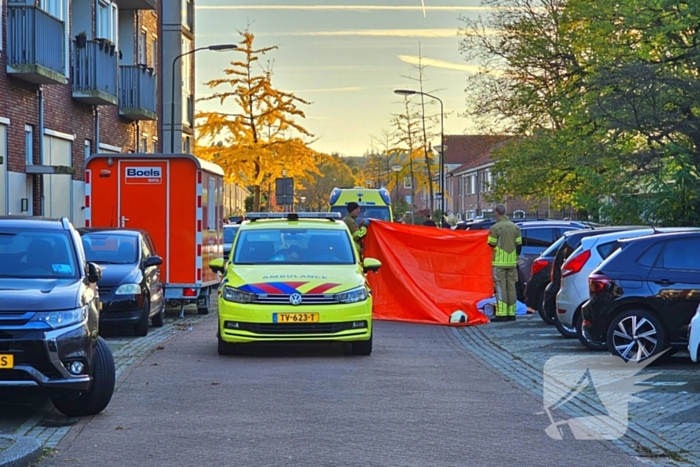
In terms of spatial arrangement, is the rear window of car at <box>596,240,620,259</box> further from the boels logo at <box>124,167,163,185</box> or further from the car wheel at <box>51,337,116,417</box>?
the boels logo at <box>124,167,163,185</box>

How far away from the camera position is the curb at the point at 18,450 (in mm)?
7367

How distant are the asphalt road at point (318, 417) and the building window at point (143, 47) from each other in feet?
83.5

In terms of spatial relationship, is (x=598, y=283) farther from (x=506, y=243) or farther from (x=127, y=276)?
(x=127, y=276)

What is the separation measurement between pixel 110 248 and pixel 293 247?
14.2 ft

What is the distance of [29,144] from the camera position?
86.6 feet

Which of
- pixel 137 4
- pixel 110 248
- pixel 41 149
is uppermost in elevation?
pixel 137 4

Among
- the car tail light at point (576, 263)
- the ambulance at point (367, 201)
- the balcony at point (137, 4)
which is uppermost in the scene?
the balcony at point (137, 4)

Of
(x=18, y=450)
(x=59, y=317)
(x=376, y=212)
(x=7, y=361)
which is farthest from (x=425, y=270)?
(x=18, y=450)

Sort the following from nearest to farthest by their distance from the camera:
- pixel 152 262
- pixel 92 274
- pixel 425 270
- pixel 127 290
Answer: pixel 92 274
pixel 127 290
pixel 152 262
pixel 425 270

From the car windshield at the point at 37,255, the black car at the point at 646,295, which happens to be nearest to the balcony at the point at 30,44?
the car windshield at the point at 37,255

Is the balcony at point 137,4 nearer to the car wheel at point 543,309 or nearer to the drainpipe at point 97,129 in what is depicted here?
the drainpipe at point 97,129

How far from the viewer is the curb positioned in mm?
7367

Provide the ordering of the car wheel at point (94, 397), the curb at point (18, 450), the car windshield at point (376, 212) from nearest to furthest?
the curb at point (18, 450)
the car wheel at point (94, 397)
the car windshield at point (376, 212)

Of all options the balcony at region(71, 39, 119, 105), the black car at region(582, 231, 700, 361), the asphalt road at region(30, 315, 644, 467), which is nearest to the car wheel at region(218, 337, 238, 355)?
the asphalt road at region(30, 315, 644, 467)
